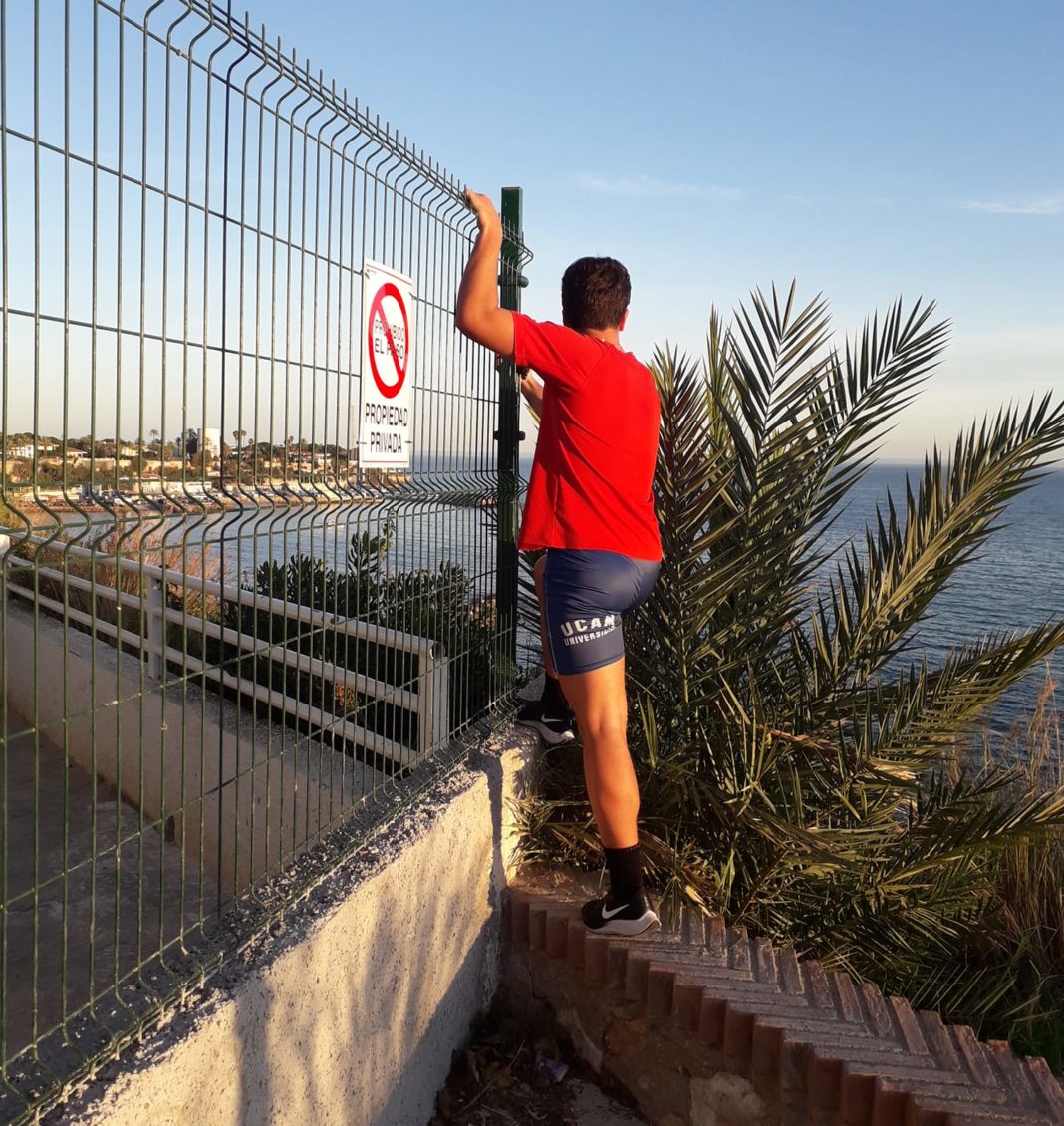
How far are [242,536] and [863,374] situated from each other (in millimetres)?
3043

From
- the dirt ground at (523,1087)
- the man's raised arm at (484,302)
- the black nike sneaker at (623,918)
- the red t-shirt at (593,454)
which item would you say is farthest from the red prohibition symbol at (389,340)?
the dirt ground at (523,1087)

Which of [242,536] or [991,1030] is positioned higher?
[242,536]

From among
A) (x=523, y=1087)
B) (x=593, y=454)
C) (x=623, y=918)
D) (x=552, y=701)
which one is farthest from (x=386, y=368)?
(x=523, y=1087)

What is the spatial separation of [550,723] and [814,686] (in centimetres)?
113

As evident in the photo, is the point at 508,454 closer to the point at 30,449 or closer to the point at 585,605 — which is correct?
the point at 585,605

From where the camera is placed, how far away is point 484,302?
2.84 meters

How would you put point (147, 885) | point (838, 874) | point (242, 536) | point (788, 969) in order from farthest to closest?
point (147, 885), point (838, 874), point (788, 969), point (242, 536)

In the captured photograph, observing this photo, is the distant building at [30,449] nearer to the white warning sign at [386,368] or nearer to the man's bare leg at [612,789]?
the white warning sign at [386,368]

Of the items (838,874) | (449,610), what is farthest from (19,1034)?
(838,874)

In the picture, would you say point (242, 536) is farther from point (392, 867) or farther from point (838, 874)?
point (838, 874)

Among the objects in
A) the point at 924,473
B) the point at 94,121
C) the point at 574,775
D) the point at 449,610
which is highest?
the point at 94,121

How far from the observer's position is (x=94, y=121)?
1726 millimetres

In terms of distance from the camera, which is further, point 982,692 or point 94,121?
point 982,692

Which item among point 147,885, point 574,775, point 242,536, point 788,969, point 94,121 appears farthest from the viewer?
point 147,885
